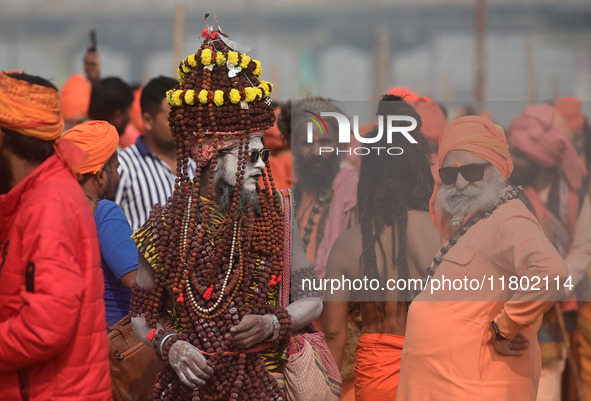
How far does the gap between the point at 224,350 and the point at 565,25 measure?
119ft

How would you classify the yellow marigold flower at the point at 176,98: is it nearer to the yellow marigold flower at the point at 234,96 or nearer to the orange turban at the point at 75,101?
the yellow marigold flower at the point at 234,96

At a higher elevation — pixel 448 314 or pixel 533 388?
pixel 448 314

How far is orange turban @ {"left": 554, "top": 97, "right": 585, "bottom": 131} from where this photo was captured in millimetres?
7230

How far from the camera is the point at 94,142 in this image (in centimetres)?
496

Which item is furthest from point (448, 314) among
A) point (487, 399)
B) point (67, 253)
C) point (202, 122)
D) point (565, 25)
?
point (565, 25)

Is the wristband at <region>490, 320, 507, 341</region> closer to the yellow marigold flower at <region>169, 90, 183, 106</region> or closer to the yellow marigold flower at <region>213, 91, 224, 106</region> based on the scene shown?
the yellow marigold flower at <region>213, 91, 224, 106</region>

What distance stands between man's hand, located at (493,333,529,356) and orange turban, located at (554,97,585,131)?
2.98 metres

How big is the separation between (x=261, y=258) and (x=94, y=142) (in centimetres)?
130

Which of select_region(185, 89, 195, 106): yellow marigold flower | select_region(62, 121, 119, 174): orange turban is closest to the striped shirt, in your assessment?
select_region(62, 121, 119, 174): orange turban

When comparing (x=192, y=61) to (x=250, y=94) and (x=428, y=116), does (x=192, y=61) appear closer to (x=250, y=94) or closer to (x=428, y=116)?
(x=250, y=94)

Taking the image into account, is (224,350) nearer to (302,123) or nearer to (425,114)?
(425,114)

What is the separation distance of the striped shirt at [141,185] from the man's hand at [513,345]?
10.0 ft

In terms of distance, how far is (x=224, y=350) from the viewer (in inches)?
158

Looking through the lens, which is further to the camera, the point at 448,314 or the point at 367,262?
the point at 367,262
